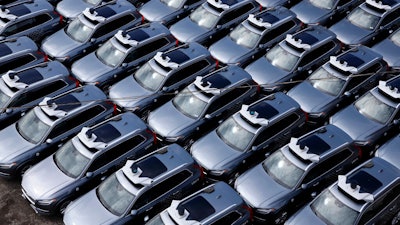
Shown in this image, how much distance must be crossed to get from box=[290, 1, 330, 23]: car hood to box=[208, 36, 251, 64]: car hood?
3259 millimetres

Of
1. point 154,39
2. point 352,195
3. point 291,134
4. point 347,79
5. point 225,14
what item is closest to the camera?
point 352,195

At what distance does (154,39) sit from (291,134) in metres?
6.14

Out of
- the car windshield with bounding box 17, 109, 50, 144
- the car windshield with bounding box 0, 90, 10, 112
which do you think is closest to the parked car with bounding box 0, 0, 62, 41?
the car windshield with bounding box 0, 90, 10, 112

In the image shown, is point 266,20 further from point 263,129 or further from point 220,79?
point 263,129

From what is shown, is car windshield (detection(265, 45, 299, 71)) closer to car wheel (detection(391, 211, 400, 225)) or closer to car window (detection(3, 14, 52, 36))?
car wheel (detection(391, 211, 400, 225))

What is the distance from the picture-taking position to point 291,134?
1603 centimetres

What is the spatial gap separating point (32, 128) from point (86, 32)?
17.2 feet

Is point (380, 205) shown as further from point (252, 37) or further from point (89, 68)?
point (89, 68)

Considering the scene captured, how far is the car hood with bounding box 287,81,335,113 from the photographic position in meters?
17.0

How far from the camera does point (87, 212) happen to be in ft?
44.6

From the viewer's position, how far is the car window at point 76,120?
15.7m

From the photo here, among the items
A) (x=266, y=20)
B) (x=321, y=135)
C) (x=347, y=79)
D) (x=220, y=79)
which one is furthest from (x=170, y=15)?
(x=321, y=135)

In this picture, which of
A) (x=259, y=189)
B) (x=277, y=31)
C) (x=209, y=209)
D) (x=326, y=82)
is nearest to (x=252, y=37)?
(x=277, y=31)

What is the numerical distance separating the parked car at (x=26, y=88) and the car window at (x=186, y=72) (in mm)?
3251
